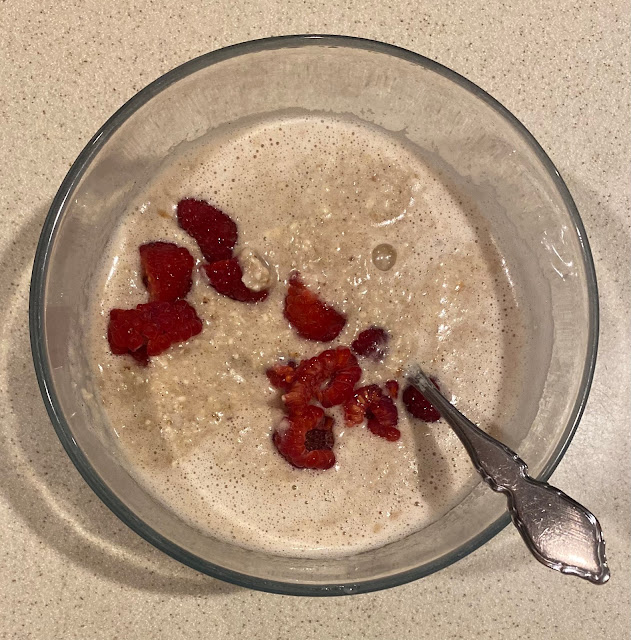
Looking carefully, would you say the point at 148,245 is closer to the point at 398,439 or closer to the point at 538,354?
the point at 398,439

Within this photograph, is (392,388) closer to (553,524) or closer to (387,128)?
(553,524)

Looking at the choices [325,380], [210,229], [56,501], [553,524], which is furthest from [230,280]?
[553,524]

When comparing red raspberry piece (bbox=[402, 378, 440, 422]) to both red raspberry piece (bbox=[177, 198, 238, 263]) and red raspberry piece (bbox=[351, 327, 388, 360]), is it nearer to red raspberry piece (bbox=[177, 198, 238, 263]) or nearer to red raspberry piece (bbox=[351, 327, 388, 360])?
red raspberry piece (bbox=[351, 327, 388, 360])

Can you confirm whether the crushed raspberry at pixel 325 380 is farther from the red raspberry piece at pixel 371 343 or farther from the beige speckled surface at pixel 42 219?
the beige speckled surface at pixel 42 219

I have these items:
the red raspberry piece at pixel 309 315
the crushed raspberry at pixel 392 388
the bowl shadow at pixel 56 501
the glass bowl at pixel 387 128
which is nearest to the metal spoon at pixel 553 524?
the glass bowl at pixel 387 128

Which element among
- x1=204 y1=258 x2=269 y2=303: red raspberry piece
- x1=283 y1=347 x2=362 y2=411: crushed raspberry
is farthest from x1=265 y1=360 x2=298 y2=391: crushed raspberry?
x1=204 y1=258 x2=269 y2=303: red raspberry piece

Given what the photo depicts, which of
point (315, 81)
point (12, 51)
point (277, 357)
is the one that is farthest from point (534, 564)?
point (12, 51)
